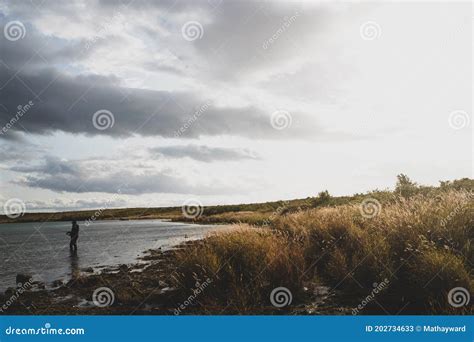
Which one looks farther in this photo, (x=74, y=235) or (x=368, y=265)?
(x=74, y=235)

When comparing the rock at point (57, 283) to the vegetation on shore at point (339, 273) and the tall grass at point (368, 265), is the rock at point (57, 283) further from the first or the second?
the tall grass at point (368, 265)

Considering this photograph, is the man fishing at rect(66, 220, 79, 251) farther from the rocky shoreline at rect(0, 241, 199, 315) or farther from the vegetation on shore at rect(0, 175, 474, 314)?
the vegetation on shore at rect(0, 175, 474, 314)

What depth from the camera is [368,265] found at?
8711mm

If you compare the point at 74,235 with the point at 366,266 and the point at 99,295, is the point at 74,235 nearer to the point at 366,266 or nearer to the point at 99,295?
Result: the point at 99,295

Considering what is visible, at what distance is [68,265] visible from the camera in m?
19.8

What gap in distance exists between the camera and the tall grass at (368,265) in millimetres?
7152

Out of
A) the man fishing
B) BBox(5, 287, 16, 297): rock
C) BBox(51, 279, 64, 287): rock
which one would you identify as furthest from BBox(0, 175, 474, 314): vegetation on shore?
the man fishing

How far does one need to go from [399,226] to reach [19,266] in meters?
20.9

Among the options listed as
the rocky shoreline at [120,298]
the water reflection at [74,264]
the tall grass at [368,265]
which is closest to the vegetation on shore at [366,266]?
the tall grass at [368,265]

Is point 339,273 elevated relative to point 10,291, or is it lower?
elevated

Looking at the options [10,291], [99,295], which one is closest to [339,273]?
[99,295]

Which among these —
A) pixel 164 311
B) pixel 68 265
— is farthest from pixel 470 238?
pixel 68 265
